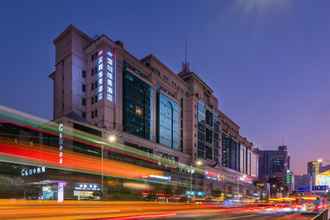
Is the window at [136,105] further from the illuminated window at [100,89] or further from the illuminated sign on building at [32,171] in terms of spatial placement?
the illuminated sign on building at [32,171]

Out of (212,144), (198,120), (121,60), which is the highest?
(121,60)

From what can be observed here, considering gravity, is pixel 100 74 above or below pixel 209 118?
above

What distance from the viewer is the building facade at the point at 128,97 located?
59438mm

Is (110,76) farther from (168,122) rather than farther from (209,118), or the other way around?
(209,118)

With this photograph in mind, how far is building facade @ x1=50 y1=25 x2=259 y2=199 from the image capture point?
195 feet

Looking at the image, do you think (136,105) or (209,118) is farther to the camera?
(209,118)

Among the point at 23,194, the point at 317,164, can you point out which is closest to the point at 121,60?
the point at 23,194

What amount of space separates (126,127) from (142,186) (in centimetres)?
1557

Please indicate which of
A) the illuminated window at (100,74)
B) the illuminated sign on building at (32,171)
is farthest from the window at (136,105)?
the illuminated sign on building at (32,171)

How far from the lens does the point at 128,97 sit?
63969 mm

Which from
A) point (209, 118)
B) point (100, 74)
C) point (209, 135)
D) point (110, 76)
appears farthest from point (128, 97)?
point (209, 118)

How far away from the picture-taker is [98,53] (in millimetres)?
60844

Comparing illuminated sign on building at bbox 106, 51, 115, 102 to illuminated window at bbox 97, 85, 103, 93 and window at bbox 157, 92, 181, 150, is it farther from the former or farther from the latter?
window at bbox 157, 92, 181, 150

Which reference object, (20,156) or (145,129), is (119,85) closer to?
(145,129)
